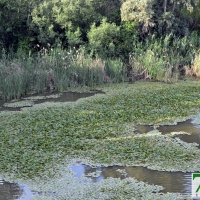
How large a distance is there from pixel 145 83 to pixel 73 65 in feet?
7.01

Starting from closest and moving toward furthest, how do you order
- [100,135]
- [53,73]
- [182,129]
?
1. [100,135]
2. [182,129]
3. [53,73]

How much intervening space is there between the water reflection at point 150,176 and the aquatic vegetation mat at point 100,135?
0.43 feet

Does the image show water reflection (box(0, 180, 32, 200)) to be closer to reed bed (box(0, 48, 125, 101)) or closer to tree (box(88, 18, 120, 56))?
reed bed (box(0, 48, 125, 101))

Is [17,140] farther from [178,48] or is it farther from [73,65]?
[178,48]

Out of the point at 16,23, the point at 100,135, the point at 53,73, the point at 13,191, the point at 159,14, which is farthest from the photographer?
the point at 159,14

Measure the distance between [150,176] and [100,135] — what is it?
1.73 meters

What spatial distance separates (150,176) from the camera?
16.3 ft

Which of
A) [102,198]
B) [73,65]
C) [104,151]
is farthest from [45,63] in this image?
[102,198]

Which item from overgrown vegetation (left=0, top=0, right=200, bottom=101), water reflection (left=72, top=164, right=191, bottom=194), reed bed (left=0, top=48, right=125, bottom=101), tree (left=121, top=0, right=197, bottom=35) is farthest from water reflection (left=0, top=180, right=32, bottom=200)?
tree (left=121, top=0, right=197, bottom=35)

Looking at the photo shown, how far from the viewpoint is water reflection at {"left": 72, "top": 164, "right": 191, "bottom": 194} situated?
4684 millimetres

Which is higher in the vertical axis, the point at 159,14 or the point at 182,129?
the point at 159,14

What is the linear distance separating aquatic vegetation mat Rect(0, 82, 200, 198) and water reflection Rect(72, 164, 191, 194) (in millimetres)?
131

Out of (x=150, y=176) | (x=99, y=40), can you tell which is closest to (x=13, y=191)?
(x=150, y=176)

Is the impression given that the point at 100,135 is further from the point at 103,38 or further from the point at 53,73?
the point at 103,38
